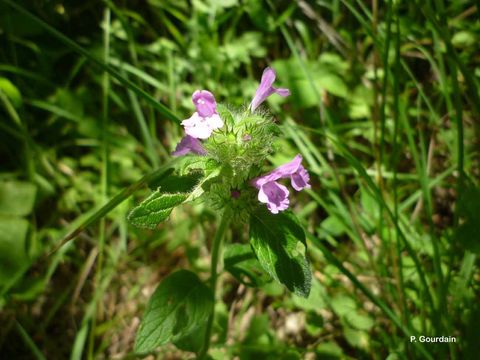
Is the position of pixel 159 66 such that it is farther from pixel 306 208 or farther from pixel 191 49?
pixel 306 208

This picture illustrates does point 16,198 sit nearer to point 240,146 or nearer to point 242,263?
point 242,263

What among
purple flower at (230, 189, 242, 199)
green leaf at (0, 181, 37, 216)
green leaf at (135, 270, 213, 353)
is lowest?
green leaf at (135, 270, 213, 353)

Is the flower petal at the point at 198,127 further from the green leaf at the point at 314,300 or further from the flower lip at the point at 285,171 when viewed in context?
the green leaf at the point at 314,300

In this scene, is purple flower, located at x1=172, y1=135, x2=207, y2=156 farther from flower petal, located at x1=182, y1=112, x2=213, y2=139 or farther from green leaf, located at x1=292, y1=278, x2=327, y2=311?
green leaf, located at x1=292, y1=278, x2=327, y2=311

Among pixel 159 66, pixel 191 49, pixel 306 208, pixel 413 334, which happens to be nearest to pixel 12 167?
pixel 159 66

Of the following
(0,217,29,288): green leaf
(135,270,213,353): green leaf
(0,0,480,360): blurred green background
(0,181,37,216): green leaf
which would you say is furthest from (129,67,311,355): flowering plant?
(0,181,37,216): green leaf

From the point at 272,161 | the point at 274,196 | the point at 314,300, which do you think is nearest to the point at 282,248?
the point at 274,196

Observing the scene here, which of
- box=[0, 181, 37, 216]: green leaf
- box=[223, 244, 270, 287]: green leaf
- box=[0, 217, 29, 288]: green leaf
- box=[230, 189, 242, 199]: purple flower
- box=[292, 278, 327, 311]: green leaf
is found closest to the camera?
box=[230, 189, 242, 199]: purple flower
